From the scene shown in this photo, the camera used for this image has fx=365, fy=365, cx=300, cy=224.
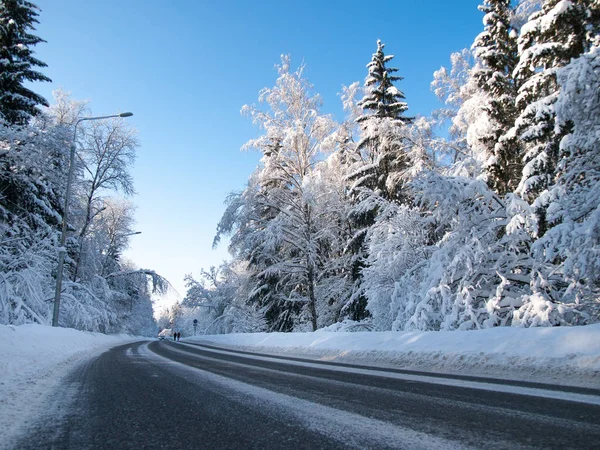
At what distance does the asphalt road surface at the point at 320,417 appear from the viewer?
203cm

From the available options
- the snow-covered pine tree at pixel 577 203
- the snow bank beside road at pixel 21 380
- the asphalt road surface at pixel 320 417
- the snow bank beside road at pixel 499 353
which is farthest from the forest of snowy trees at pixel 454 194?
the snow bank beside road at pixel 21 380

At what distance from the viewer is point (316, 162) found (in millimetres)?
20656

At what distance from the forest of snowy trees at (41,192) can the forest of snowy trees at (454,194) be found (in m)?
7.93

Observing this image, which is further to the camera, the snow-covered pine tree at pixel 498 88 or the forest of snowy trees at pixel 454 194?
the snow-covered pine tree at pixel 498 88

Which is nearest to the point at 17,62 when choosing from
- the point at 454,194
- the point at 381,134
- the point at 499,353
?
the point at 381,134

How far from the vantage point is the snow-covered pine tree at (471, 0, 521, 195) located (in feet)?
44.1

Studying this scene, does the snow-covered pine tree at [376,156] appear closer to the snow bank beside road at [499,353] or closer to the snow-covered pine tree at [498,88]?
the snow-covered pine tree at [498,88]

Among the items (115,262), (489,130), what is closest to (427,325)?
(489,130)

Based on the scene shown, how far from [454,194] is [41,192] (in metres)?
16.8

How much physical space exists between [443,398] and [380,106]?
1793cm

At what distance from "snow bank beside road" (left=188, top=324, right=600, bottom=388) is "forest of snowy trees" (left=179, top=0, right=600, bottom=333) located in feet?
9.30

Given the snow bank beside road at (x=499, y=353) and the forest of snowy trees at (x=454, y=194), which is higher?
the forest of snowy trees at (x=454, y=194)

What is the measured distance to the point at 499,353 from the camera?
5527 millimetres

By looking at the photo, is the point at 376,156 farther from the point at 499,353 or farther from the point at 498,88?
the point at 499,353
